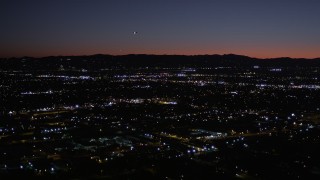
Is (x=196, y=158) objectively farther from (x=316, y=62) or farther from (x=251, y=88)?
(x=316, y=62)

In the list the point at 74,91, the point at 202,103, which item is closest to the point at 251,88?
the point at 202,103

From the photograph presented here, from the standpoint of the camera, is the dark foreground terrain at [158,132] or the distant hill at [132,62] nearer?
the dark foreground terrain at [158,132]

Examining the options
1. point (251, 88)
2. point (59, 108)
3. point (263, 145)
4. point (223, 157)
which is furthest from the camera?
point (251, 88)

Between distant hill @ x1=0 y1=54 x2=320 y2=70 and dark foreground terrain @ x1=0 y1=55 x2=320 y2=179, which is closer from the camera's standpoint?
dark foreground terrain @ x1=0 y1=55 x2=320 y2=179

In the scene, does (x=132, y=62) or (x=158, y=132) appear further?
(x=132, y=62)
